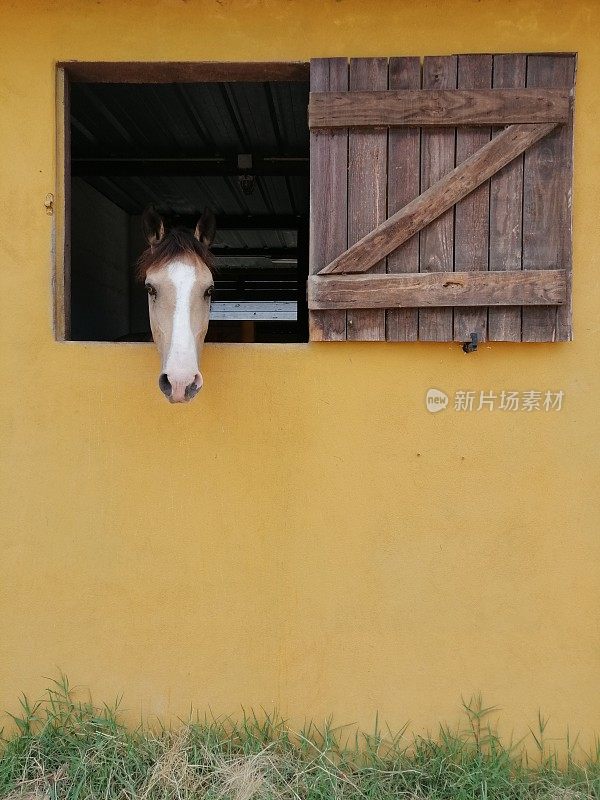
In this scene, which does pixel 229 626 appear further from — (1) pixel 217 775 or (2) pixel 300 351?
(2) pixel 300 351

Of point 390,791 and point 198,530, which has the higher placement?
point 198,530

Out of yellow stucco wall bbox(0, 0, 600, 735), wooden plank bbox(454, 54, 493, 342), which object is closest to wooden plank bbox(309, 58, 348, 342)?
yellow stucco wall bbox(0, 0, 600, 735)

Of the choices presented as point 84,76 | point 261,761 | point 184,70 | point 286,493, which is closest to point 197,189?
point 84,76

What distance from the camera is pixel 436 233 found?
8.21ft

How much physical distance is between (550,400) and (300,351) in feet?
3.75

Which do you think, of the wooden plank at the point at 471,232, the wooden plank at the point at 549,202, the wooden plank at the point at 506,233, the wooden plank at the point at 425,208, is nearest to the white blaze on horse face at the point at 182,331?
the wooden plank at the point at 425,208

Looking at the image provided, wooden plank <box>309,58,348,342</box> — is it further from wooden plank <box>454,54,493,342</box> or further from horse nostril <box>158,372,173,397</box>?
horse nostril <box>158,372,173,397</box>

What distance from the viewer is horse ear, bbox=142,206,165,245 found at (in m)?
2.72

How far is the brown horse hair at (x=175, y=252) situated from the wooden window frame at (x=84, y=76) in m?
0.38

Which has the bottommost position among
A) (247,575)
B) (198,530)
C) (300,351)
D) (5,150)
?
(247,575)

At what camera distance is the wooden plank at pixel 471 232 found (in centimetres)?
248

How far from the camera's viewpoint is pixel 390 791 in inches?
91.5

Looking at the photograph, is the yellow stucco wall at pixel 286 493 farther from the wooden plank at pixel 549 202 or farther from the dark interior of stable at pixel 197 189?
the dark interior of stable at pixel 197 189

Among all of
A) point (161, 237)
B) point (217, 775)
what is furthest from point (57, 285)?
point (217, 775)
